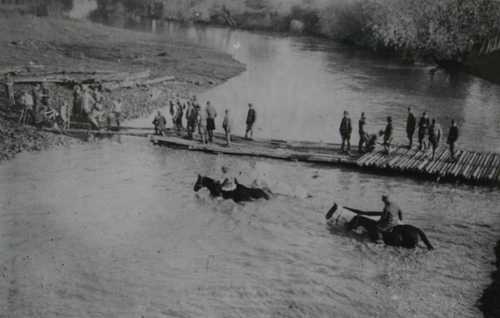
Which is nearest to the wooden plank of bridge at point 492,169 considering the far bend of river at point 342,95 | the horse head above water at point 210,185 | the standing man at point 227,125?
the far bend of river at point 342,95

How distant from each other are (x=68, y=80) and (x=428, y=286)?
1053 inches

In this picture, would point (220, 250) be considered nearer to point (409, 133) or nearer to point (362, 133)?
point (362, 133)

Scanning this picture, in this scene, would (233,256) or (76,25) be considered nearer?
(233,256)

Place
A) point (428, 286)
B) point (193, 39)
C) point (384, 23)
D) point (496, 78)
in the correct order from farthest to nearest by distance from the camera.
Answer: point (193, 39) < point (384, 23) < point (496, 78) < point (428, 286)

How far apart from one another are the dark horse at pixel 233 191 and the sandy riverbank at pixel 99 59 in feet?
30.8

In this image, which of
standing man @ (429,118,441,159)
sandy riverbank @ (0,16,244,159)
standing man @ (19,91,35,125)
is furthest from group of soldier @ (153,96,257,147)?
standing man @ (429,118,441,159)

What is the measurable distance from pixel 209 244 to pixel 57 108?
57.7ft

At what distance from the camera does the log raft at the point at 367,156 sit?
21266 millimetres

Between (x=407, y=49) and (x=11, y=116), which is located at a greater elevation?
(x=407, y=49)

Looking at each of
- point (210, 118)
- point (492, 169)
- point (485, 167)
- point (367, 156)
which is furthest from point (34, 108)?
point (492, 169)

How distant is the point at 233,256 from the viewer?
15148 millimetres

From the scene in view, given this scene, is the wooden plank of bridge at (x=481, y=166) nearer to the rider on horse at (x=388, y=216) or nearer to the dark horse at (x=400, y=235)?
the dark horse at (x=400, y=235)

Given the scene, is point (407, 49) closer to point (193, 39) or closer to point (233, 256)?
point (193, 39)

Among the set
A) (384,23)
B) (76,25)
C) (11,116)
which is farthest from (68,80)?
(384,23)
